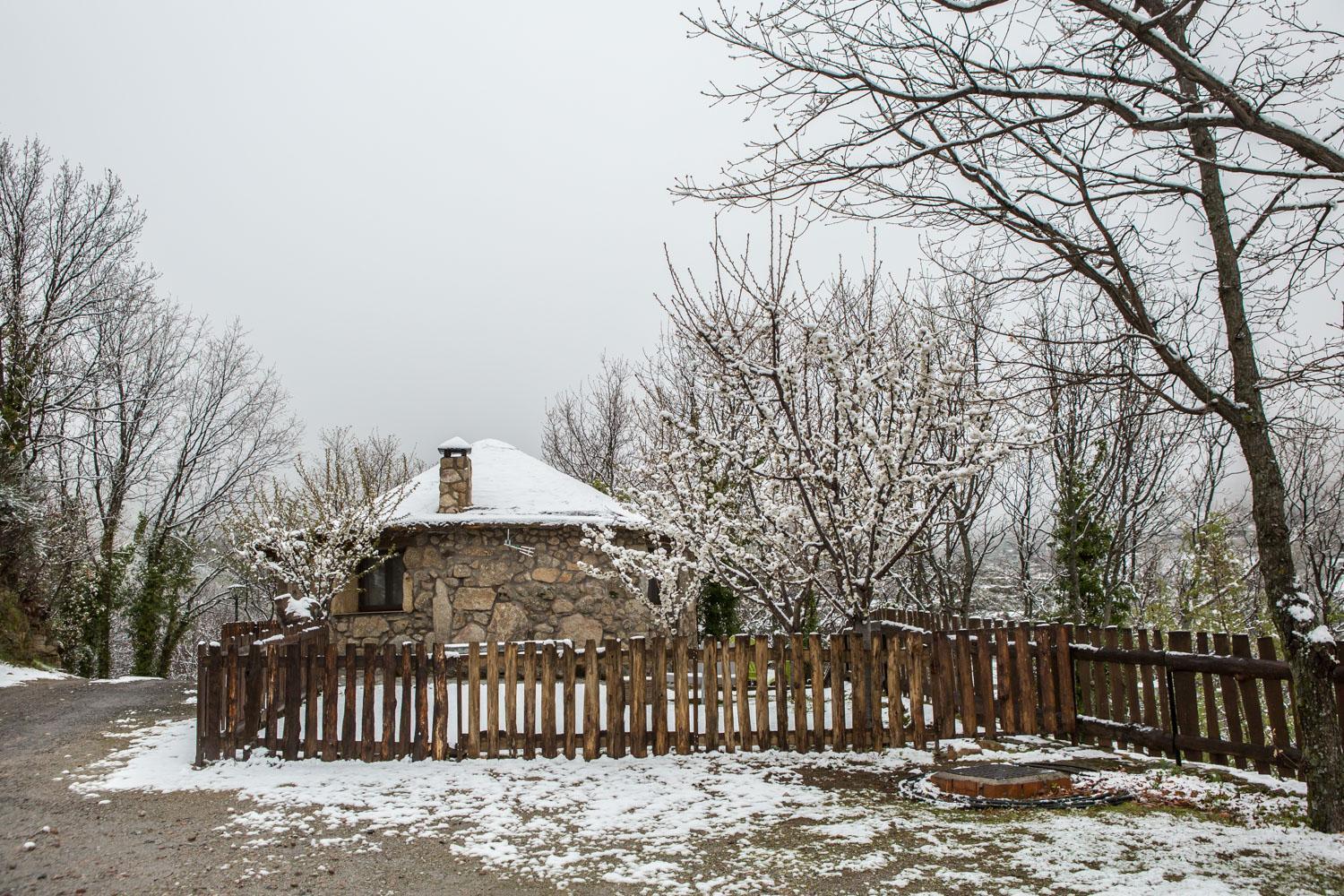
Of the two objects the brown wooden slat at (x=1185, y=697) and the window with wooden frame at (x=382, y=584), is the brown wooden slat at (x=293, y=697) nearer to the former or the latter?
the window with wooden frame at (x=382, y=584)

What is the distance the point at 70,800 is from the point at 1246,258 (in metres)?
9.38

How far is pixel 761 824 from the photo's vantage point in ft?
18.5

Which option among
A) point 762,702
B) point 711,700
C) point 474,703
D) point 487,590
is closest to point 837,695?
point 762,702

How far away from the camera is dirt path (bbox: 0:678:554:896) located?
4.67m

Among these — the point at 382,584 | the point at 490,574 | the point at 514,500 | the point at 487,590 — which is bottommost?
the point at 487,590

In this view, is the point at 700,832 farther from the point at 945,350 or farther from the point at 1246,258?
the point at 945,350

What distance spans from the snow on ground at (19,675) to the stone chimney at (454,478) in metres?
7.50

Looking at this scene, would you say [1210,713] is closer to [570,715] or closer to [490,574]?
[570,715]

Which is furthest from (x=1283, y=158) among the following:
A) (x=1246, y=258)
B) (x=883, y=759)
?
(x=883, y=759)

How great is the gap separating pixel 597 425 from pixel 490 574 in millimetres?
19630

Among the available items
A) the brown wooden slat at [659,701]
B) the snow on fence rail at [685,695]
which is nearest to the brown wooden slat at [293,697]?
the snow on fence rail at [685,695]

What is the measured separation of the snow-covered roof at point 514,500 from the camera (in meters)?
13.2

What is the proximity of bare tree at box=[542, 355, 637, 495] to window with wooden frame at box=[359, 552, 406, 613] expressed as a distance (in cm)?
1612

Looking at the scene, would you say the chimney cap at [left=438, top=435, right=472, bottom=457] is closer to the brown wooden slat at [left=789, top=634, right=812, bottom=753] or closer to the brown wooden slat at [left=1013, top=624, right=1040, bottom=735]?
the brown wooden slat at [left=789, top=634, right=812, bottom=753]
